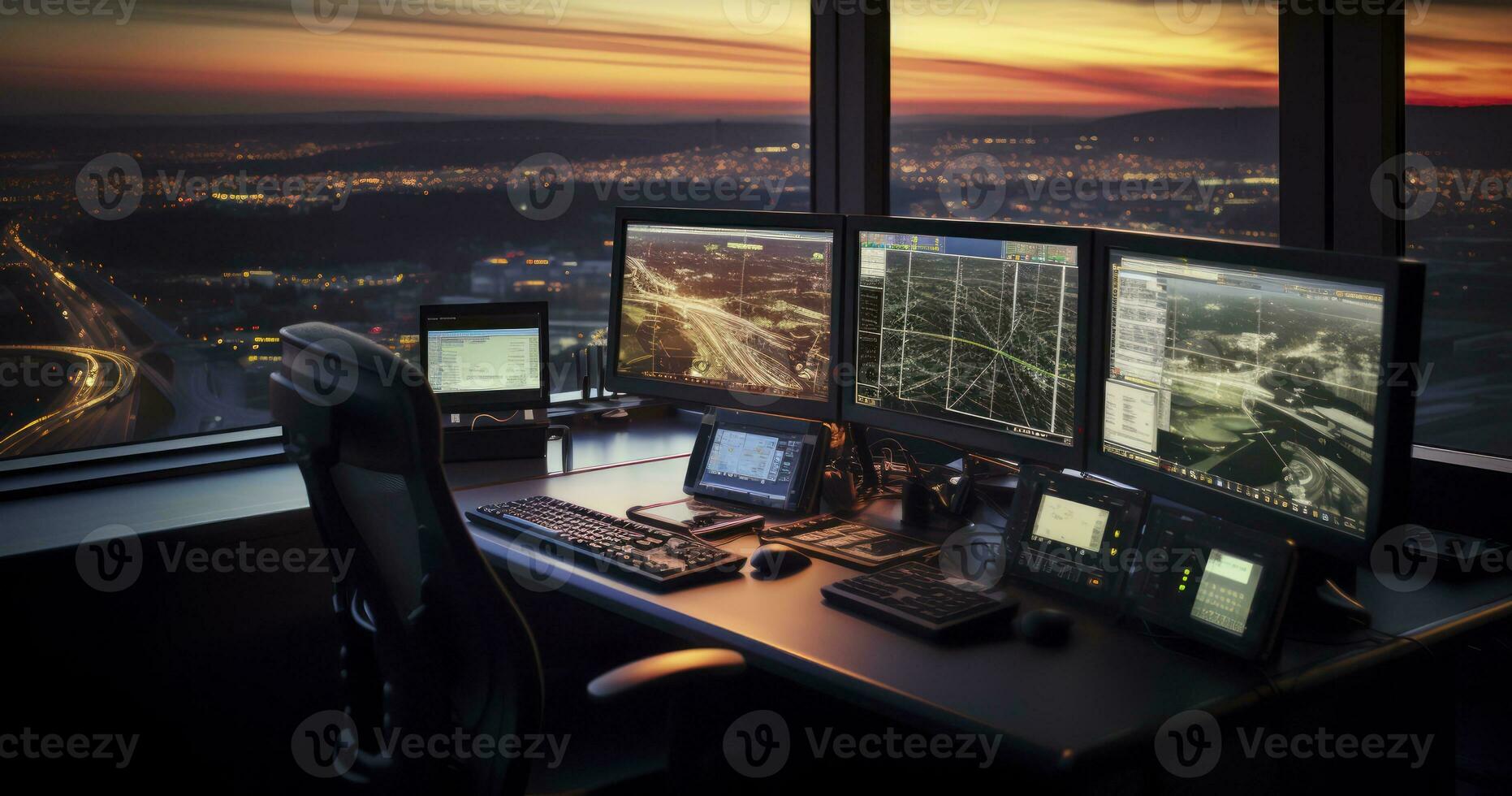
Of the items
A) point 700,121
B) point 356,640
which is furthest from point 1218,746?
point 700,121

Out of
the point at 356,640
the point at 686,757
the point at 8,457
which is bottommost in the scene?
the point at 686,757

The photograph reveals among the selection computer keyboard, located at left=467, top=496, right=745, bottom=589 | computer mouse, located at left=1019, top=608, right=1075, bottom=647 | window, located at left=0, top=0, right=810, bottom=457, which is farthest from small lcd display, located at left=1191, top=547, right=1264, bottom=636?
window, located at left=0, top=0, right=810, bottom=457

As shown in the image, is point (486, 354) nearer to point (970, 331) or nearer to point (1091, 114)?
point (970, 331)

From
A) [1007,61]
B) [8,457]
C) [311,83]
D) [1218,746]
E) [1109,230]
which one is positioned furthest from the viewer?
[1007,61]

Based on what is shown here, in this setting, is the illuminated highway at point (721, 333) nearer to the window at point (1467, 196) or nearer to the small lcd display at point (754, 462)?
the small lcd display at point (754, 462)

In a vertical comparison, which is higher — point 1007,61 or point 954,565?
point 1007,61

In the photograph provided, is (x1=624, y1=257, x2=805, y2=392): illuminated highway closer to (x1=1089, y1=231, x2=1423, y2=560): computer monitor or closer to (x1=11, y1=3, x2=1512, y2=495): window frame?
(x1=1089, y1=231, x2=1423, y2=560): computer monitor

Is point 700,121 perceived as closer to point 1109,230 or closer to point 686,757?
point 1109,230
